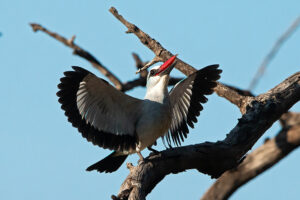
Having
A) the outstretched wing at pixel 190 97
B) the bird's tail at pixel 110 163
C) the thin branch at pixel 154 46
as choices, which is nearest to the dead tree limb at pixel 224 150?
the outstretched wing at pixel 190 97

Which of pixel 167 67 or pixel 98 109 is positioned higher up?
pixel 167 67

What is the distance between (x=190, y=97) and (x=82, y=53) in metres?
2.30

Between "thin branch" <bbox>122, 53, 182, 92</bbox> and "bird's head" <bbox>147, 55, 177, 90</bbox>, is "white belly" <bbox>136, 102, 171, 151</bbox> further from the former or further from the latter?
"thin branch" <bbox>122, 53, 182, 92</bbox>

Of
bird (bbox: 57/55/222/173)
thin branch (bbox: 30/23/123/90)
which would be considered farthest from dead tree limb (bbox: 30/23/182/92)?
bird (bbox: 57/55/222/173)

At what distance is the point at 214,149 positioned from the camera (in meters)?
5.27

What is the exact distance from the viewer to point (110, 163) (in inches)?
259

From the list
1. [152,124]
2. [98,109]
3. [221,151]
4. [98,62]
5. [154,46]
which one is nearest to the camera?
[221,151]

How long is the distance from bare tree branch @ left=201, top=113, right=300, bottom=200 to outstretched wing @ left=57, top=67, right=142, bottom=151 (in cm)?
309

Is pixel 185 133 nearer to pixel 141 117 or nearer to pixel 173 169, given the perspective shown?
pixel 141 117

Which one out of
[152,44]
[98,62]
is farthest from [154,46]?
[98,62]

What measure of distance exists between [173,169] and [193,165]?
0.22 m

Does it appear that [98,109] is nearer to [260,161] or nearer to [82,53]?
[82,53]

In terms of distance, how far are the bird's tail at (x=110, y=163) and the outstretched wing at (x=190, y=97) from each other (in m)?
0.68

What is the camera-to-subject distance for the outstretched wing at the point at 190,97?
6.67 m
